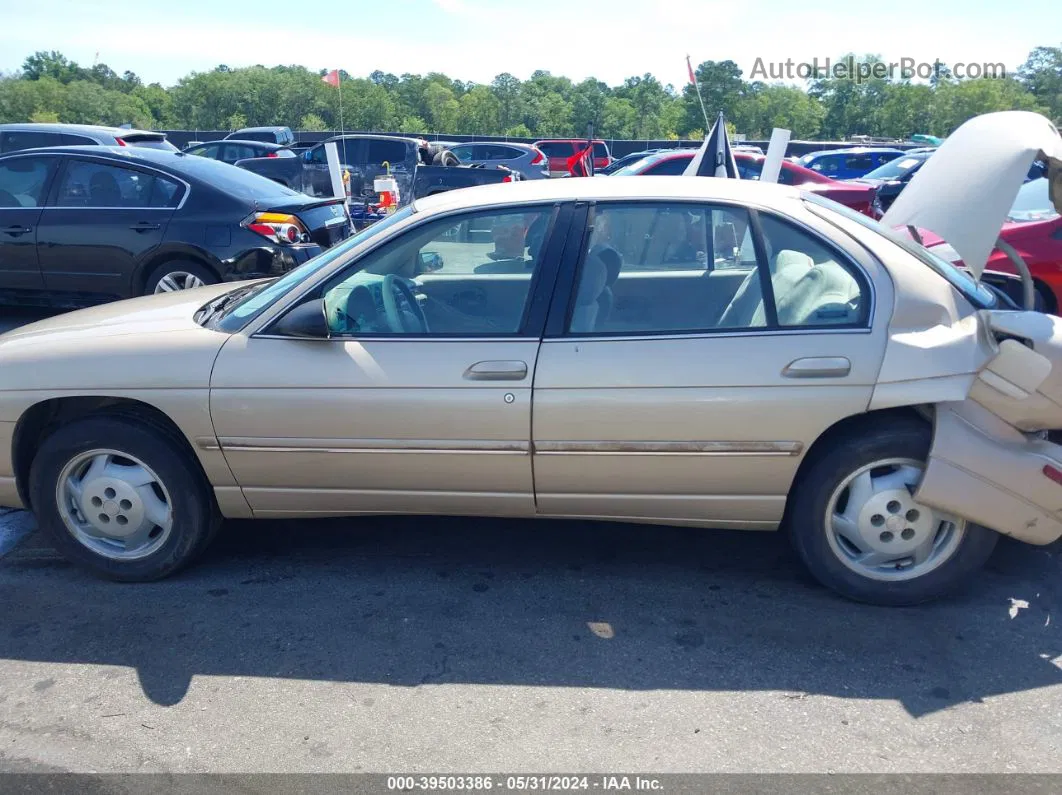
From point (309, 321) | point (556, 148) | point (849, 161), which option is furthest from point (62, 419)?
point (556, 148)

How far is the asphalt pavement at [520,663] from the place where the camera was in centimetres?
284

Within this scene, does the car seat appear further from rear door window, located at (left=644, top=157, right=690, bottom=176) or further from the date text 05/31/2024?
rear door window, located at (left=644, top=157, right=690, bottom=176)

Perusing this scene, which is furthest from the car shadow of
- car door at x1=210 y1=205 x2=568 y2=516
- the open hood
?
the open hood

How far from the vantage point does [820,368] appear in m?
3.40

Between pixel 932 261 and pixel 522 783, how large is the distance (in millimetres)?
2576

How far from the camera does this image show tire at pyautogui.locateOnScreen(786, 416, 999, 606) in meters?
3.47

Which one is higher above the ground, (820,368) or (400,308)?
(400,308)

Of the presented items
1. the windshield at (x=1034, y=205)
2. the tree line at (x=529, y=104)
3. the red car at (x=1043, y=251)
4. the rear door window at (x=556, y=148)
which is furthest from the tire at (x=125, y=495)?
the tree line at (x=529, y=104)

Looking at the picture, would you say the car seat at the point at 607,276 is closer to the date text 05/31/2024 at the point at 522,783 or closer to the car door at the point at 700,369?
the car door at the point at 700,369

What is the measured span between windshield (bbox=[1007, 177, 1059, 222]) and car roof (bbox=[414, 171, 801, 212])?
12.6 ft

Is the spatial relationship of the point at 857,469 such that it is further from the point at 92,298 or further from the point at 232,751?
the point at 92,298

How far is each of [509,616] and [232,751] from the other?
115 centimetres

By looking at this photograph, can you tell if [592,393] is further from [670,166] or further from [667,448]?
[670,166]

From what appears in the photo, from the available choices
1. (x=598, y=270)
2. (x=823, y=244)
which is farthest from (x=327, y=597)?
(x=823, y=244)
